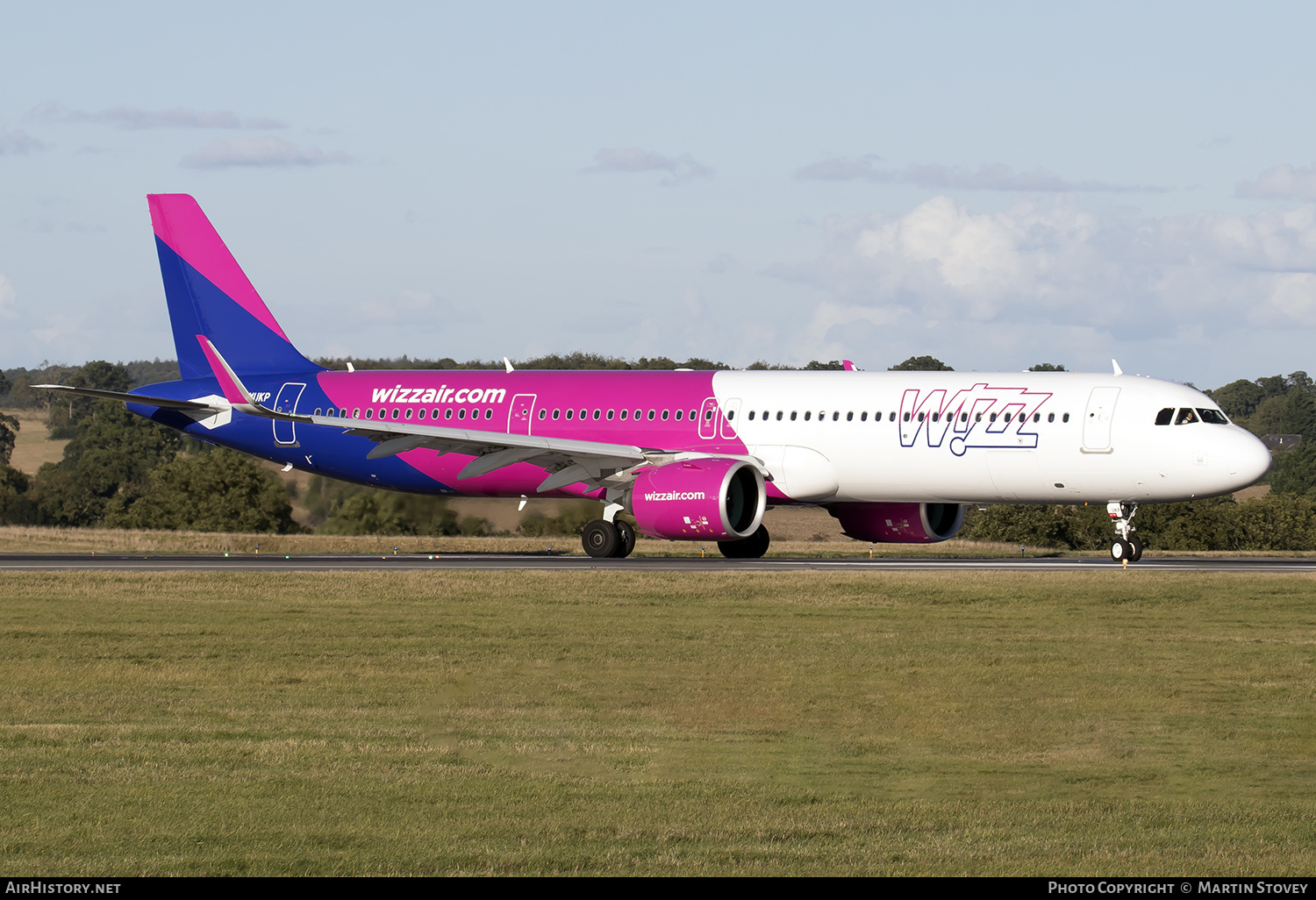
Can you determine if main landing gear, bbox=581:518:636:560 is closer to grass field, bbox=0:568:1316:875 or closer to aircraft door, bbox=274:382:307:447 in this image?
aircraft door, bbox=274:382:307:447

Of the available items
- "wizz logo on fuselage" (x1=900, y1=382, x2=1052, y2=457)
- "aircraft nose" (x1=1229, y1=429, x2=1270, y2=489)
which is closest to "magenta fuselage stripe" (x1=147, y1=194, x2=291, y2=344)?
"wizz logo on fuselage" (x1=900, y1=382, x2=1052, y2=457)

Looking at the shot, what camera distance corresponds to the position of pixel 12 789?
10570 mm

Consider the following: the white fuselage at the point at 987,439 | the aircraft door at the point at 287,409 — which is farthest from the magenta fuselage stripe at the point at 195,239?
the white fuselage at the point at 987,439

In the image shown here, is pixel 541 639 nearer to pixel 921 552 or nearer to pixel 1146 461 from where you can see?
pixel 1146 461

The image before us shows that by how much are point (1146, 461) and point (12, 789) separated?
23.7 m

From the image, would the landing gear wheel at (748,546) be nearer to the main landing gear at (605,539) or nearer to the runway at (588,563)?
the runway at (588,563)

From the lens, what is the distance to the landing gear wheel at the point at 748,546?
35.0 meters

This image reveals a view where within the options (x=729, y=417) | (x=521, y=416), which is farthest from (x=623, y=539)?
(x=521, y=416)

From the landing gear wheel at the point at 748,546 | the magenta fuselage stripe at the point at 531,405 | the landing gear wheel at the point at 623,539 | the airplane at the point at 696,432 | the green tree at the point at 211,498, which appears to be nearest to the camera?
the airplane at the point at 696,432

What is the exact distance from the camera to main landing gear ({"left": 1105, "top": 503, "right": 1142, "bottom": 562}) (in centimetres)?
3122

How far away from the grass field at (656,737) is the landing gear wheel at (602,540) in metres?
10.7

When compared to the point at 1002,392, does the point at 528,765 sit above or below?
below
